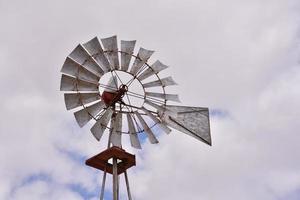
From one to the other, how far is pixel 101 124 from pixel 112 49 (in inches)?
79.0

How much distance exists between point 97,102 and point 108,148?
129 centimetres

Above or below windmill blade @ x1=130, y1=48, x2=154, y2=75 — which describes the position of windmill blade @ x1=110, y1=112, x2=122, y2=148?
below

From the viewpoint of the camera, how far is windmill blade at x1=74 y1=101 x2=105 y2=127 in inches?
547

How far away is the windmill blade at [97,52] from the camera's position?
45.8ft

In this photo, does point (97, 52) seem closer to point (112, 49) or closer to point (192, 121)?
point (112, 49)

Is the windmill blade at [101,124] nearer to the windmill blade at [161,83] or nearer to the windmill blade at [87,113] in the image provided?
the windmill blade at [87,113]

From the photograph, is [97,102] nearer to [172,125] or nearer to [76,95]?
[76,95]

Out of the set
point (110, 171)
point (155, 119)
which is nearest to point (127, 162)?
point (110, 171)

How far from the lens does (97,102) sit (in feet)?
47.3

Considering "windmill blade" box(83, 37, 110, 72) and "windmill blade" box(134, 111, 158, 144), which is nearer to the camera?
"windmill blade" box(83, 37, 110, 72)

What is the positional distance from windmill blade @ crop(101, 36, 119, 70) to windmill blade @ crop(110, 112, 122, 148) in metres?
1.41

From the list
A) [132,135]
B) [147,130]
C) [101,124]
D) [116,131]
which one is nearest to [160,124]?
[147,130]

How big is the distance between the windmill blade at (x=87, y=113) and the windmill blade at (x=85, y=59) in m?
0.83

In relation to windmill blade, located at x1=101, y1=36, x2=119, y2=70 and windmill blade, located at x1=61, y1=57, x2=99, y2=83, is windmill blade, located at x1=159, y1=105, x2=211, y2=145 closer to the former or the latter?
windmill blade, located at x1=101, y1=36, x2=119, y2=70
